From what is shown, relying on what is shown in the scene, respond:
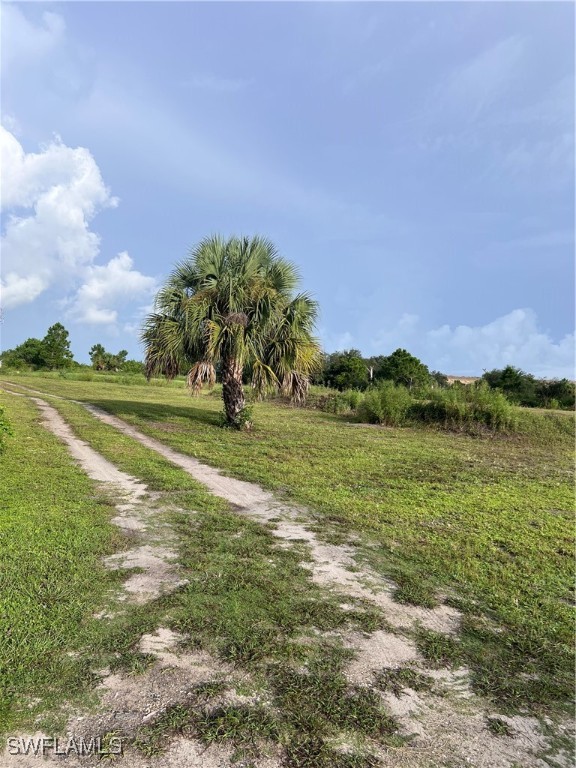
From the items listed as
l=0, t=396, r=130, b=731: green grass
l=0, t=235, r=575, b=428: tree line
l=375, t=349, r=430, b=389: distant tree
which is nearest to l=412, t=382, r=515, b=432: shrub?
l=0, t=235, r=575, b=428: tree line

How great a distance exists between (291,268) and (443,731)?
13455 millimetres

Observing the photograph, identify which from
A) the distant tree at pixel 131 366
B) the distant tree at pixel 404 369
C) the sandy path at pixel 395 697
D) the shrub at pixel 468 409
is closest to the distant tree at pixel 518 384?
the distant tree at pixel 404 369

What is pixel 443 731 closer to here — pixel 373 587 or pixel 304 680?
pixel 304 680

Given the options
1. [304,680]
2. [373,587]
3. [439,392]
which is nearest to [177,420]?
[439,392]

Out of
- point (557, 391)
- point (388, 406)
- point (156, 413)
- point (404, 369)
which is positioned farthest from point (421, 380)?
point (156, 413)

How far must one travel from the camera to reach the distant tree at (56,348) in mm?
54906

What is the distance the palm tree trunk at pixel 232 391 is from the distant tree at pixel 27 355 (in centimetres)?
4889

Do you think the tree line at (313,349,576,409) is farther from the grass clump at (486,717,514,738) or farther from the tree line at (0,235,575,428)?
the grass clump at (486,717,514,738)

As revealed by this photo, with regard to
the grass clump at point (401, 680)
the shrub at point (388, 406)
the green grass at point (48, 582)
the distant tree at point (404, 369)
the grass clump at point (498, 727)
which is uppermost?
the distant tree at point (404, 369)

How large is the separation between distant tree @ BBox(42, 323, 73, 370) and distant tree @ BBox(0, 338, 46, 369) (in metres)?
0.80

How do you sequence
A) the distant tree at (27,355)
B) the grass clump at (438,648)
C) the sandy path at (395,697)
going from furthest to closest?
the distant tree at (27,355) < the grass clump at (438,648) < the sandy path at (395,697)

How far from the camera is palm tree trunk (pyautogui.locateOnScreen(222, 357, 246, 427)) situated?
13.8 m

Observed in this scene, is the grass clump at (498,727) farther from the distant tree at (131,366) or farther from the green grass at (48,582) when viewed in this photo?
the distant tree at (131,366)

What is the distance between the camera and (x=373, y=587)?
12.5 ft
